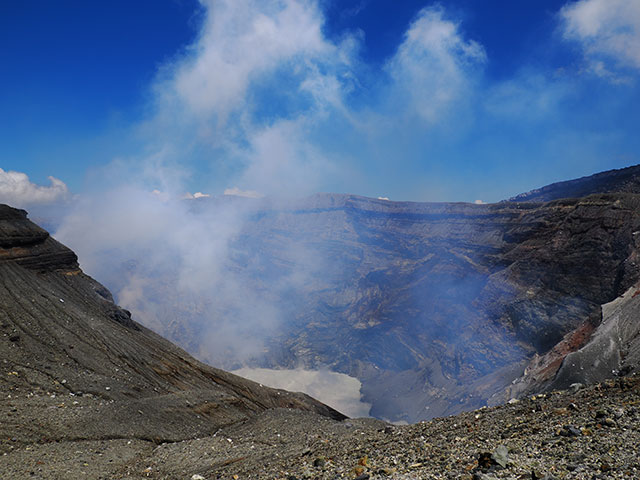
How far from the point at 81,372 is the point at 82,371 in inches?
5.8

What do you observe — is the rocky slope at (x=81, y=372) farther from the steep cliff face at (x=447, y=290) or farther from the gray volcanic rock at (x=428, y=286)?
the steep cliff face at (x=447, y=290)

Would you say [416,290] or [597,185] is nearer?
[416,290]

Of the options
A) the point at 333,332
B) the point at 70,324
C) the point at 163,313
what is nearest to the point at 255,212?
the point at 163,313

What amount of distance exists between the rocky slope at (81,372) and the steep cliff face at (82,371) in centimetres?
4

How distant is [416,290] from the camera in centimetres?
6109

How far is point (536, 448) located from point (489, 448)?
0.75 metres

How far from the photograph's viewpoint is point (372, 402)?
46.8 metres

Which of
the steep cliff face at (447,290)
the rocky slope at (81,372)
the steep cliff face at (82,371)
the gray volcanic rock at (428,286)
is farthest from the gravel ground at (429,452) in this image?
the steep cliff face at (447,290)

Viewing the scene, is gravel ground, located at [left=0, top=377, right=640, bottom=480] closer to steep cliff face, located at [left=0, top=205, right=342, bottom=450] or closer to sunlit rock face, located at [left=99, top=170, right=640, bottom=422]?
steep cliff face, located at [left=0, top=205, right=342, bottom=450]

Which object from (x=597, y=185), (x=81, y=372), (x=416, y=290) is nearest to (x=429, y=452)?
(x=81, y=372)

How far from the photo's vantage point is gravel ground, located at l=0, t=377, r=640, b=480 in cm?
537

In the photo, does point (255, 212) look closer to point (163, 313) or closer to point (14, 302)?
point (163, 313)

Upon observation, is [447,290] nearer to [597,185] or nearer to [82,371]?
[597,185]

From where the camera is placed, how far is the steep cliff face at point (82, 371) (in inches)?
479
